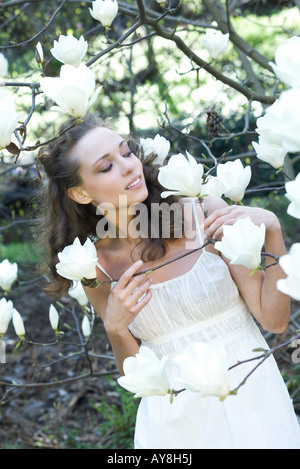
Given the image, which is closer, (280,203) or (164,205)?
(164,205)

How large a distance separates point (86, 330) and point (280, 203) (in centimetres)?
281

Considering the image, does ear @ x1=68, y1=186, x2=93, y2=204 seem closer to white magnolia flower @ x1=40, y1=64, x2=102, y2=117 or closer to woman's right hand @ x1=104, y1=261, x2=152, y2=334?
woman's right hand @ x1=104, y1=261, x2=152, y2=334

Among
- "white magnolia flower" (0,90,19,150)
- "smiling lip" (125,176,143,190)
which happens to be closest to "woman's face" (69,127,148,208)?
"smiling lip" (125,176,143,190)

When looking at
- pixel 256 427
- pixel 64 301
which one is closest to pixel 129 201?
pixel 256 427

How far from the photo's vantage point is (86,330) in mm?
2447

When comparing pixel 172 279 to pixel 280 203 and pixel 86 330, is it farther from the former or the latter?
pixel 280 203

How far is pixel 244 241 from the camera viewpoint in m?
1.11

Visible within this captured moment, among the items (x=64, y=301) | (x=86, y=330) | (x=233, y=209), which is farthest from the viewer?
(x=64, y=301)

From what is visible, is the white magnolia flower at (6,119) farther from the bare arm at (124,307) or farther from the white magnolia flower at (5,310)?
the white magnolia flower at (5,310)

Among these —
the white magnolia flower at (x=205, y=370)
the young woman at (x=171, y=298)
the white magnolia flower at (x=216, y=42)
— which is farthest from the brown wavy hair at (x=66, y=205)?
the white magnolia flower at (x=205, y=370)

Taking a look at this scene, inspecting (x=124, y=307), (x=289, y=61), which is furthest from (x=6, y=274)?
(x=289, y=61)

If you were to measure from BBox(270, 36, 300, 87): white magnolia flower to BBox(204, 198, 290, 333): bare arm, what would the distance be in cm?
44

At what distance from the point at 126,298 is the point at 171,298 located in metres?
0.37

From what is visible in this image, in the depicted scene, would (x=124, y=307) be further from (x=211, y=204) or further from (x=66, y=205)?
(x=66, y=205)
